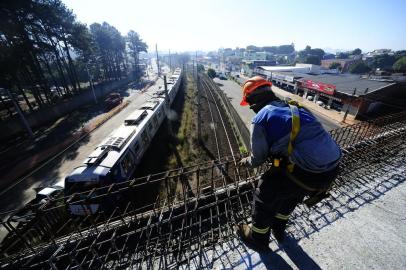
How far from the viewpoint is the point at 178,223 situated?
4477 millimetres

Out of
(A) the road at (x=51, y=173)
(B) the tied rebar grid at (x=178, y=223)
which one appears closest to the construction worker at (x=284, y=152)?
(B) the tied rebar grid at (x=178, y=223)

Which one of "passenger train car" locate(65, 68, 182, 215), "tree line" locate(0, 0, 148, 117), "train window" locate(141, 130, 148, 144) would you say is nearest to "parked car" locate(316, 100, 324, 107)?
"passenger train car" locate(65, 68, 182, 215)

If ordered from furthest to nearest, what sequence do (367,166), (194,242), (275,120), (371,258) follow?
(367,166), (194,242), (371,258), (275,120)

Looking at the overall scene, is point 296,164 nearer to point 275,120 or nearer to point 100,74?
point 275,120

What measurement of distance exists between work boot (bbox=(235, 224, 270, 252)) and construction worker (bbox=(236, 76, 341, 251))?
114 millimetres

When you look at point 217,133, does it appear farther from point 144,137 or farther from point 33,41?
point 33,41

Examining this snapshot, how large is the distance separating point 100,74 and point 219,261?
51.6 meters

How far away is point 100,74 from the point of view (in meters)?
45.1

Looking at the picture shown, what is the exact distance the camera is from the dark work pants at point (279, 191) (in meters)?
2.52

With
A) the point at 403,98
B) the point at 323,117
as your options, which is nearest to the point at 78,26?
the point at 323,117

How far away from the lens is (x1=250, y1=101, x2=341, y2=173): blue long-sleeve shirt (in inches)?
93.3

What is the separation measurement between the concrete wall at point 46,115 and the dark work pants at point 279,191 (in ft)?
77.8

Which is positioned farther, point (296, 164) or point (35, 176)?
point (35, 176)

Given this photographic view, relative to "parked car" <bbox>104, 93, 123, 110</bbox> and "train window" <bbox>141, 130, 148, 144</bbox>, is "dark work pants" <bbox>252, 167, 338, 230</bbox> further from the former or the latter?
"parked car" <bbox>104, 93, 123, 110</bbox>
